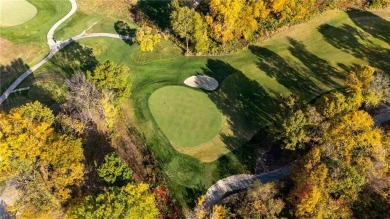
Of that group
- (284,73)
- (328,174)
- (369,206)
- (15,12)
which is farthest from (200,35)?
(15,12)

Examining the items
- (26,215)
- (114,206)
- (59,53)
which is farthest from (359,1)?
(26,215)

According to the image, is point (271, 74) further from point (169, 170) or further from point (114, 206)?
point (114, 206)

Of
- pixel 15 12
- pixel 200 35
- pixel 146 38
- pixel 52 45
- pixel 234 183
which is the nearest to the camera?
pixel 234 183

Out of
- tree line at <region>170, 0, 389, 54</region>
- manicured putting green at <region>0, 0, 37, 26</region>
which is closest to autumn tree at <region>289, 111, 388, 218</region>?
tree line at <region>170, 0, 389, 54</region>

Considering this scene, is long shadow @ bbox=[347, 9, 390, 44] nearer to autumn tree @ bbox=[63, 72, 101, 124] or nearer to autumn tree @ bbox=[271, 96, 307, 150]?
autumn tree @ bbox=[271, 96, 307, 150]

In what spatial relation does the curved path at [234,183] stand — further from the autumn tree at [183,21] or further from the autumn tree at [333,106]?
the autumn tree at [183,21]

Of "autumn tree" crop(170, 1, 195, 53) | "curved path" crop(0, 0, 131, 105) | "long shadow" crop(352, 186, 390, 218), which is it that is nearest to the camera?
"long shadow" crop(352, 186, 390, 218)

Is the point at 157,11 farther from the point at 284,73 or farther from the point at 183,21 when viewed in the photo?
the point at 284,73

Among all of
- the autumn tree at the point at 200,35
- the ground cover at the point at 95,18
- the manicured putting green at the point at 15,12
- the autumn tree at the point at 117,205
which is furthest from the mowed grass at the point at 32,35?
the autumn tree at the point at 117,205
